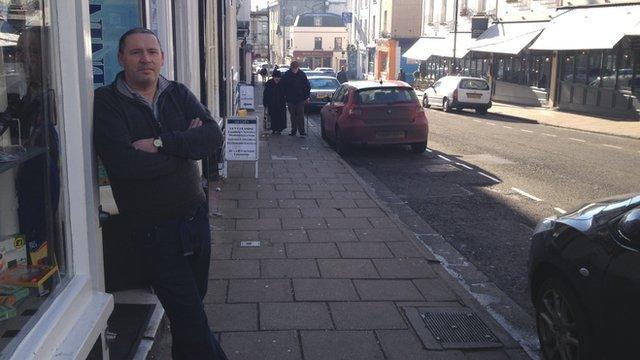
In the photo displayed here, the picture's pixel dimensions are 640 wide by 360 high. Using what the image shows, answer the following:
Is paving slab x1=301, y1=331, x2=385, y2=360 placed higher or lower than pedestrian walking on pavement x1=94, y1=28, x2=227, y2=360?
lower

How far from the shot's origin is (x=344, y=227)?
7324 mm

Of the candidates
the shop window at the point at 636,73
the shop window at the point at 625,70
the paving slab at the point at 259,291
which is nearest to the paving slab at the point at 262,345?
the paving slab at the point at 259,291

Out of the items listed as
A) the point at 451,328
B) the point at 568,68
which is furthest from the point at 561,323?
the point at 568,68

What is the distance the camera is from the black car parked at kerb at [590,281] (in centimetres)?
331

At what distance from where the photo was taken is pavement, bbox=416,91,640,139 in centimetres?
2006

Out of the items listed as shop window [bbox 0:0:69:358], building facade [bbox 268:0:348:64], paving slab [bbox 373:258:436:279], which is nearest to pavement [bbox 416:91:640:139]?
paving slab [bbox 373:258:436:279]

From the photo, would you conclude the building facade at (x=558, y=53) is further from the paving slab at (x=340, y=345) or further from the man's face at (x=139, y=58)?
the man's face at (x=139, y=58)

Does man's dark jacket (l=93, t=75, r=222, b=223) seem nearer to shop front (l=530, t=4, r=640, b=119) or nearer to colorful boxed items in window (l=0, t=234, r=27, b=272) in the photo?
colorful boxed items in window (l=0, t=234, r=27, b=272)

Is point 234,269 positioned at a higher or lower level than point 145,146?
lower

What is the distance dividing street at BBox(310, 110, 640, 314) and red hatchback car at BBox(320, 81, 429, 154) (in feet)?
1.48

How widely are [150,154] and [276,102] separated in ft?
45.1

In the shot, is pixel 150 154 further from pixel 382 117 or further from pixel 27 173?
pixel 382 117

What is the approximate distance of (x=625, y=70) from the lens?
23.7 metres

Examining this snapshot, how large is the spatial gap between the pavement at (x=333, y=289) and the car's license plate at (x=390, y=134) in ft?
15.7
